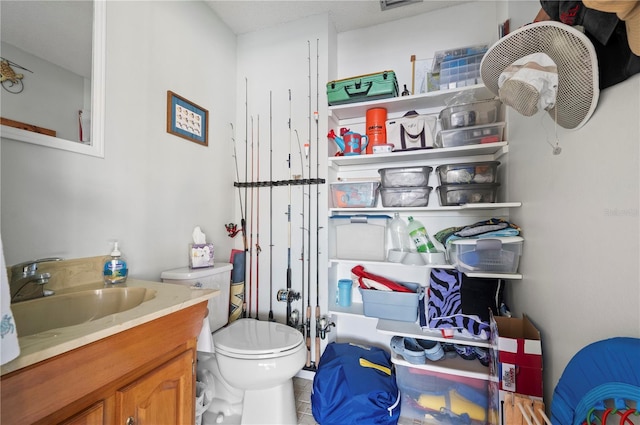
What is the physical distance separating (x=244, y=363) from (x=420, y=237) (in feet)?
4.15

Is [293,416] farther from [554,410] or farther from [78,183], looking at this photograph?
[78,183]

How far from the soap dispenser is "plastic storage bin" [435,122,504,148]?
6.17ft

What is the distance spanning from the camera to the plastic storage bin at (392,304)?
1666 millimetres

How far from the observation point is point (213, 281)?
1625mm

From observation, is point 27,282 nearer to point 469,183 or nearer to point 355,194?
point 355,194

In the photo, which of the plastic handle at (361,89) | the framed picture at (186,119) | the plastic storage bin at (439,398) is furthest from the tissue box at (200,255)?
the plastic handle at (361,89)

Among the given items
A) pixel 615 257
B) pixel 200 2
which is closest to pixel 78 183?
pixel 200 2

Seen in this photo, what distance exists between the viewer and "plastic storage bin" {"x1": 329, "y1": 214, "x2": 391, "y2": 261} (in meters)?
1.76

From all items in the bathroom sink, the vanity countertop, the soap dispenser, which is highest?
the soap dispenser

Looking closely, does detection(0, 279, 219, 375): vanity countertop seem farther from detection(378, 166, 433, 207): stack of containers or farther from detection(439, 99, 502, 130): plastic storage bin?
detection(439, 99, 502, 130): plastic storage bin

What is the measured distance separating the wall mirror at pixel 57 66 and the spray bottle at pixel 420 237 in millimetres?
1809

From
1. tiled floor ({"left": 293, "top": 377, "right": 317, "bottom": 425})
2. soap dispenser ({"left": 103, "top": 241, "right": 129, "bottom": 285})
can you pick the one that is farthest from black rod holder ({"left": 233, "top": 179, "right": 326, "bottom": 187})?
tiled floor ({"left": 293, "top": 377, "right": 317, "bottom": 425})

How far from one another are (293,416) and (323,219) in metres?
1.22

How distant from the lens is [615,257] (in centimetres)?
70
